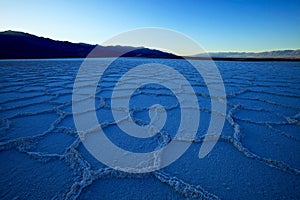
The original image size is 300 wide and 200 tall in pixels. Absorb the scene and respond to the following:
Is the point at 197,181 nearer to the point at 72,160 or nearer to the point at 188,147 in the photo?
the point at 188,147

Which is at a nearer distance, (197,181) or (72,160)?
(197,181)

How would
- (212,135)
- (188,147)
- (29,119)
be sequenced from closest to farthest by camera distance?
(188,147), (212,135), (29,119)

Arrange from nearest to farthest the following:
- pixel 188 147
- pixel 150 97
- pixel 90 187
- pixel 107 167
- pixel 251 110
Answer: pixel 90 187 < pixel 107 167 < pixel 188 147 < pixel 251 110 < pixel 150 97

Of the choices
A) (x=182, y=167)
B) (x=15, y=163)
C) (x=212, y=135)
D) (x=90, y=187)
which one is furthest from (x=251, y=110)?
(x=15, y=163)

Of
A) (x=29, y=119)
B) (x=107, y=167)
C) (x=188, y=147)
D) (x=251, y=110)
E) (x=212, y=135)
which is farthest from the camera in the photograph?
(x=251, y=110)

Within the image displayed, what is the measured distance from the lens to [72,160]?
82cm

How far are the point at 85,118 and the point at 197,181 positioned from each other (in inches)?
38.1

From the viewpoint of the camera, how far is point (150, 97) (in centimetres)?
200

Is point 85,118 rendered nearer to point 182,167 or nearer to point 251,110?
point 182,167

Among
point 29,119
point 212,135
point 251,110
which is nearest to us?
point 212,135

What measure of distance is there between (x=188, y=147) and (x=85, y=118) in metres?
0.83

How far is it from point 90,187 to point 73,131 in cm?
53

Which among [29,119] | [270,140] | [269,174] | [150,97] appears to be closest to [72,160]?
[29,119]

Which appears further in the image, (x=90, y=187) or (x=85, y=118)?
(x=85, y=118)
